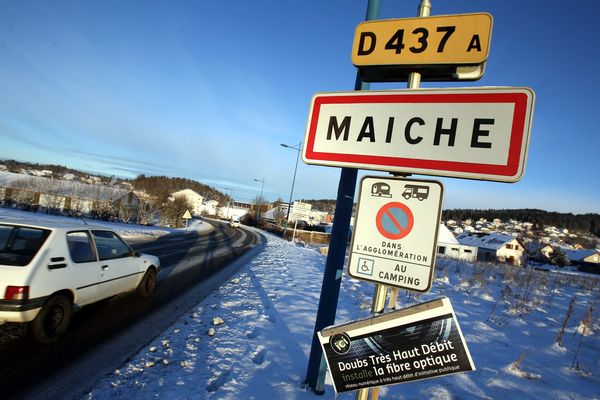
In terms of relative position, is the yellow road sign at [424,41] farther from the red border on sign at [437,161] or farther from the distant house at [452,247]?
the distant house at [452,247]

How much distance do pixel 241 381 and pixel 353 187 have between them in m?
2.68

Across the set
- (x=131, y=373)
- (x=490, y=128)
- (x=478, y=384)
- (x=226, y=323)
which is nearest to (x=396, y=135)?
(x=490, y=128)

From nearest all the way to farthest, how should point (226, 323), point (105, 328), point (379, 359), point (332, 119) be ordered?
point (379, 359)
point (332, 119)
point (105, 328)
point (226, 323)

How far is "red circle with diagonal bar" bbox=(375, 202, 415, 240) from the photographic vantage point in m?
1.60

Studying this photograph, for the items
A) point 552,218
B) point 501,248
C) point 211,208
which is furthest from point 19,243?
point 552,218

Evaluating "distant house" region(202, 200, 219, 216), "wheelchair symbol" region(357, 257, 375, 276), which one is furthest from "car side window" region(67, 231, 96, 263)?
"distant house" region(202, 200, 219, 216)

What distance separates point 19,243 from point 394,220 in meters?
A: 5.66

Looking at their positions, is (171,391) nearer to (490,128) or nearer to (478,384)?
(478,384)

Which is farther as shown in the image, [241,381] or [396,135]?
[241,381]

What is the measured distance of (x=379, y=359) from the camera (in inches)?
59.7

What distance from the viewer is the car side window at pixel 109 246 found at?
596cm

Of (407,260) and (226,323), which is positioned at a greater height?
(407,260)

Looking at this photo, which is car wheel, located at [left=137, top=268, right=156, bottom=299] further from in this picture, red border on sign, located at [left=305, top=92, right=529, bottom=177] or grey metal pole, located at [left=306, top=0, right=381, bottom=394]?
red border on sign, located at [left=305, top=92, right=529, bottom=177]

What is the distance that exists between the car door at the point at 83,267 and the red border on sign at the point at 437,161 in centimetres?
501
